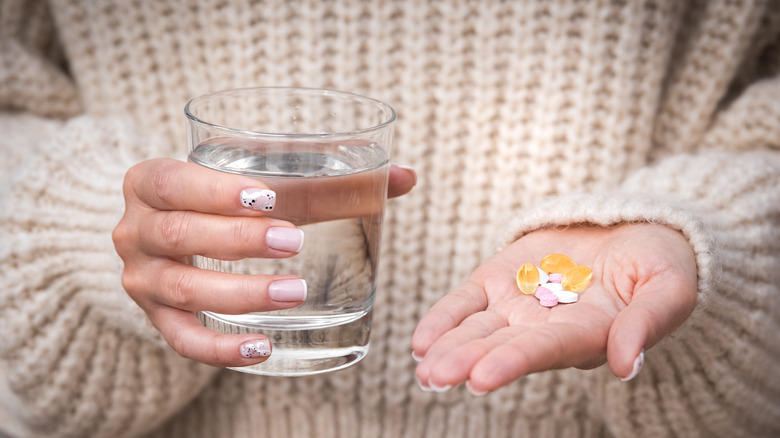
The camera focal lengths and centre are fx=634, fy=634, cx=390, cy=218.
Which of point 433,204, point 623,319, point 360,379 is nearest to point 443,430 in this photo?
point 360,379

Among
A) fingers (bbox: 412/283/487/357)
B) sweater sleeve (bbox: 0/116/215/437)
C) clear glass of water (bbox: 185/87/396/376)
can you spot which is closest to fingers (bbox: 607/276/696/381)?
fingers (bbox: 412/283/487/357)

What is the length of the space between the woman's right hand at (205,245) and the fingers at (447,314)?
111 millimetres

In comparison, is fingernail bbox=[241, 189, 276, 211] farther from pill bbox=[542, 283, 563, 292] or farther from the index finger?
pill bbox=[542, 283, 563, 292]

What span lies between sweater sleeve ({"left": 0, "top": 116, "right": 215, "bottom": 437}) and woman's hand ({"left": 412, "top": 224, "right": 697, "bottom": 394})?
0.47m

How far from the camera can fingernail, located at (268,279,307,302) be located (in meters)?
0.54

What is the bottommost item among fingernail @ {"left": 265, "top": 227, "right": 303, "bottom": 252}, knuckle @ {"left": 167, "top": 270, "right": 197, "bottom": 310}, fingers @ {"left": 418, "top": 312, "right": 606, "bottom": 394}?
knuckle @ {"left": 167, "top": 270, "right": 197, "bottom": 310}

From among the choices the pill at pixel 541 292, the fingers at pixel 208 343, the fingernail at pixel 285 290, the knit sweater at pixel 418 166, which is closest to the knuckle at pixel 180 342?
the fingers at pixel 208 343

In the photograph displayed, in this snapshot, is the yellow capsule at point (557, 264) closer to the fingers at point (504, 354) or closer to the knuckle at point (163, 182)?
the fingers at point (504, 354)

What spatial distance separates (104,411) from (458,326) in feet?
2.11

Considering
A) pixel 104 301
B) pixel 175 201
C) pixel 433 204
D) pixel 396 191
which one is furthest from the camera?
Answer: pixel 433 204

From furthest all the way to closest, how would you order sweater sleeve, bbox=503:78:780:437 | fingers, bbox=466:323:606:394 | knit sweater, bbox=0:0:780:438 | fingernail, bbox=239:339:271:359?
1. knit sweater, bbox=0:0:780:438
2. sweater sleeve, bbox=503:78:780:437
3. fingernail, bbox=239:339:271:359
4. fingers, bbox=466:323:606:394

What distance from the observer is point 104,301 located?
864mm

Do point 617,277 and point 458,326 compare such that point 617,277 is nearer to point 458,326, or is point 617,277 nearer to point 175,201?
point 458,326

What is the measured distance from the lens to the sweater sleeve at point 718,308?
72 cm
